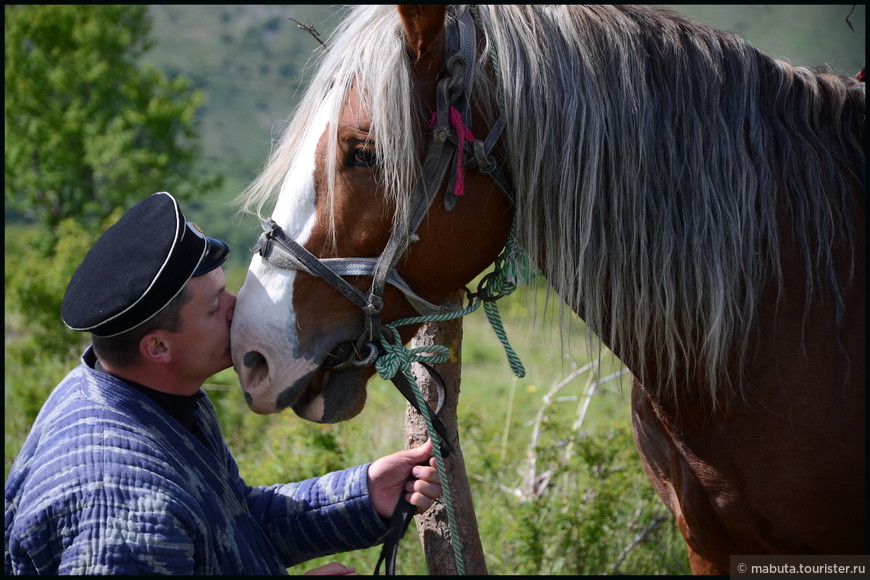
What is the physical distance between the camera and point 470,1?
2.05 m

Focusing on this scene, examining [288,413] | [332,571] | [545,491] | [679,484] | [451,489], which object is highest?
[332,571]

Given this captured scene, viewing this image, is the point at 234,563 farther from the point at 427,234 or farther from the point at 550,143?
the point at 550,143

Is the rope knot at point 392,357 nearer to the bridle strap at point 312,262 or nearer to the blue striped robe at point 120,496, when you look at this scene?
the bridle strap at point 312,262

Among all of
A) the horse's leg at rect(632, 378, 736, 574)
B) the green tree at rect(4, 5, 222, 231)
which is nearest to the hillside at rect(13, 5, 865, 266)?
the green tree at rect(4, 5, 222, 231)

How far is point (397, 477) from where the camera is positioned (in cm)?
219

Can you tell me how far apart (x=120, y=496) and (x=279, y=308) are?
589 millimetres

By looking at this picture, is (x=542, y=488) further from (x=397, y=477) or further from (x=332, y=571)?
(x=332, y=571)

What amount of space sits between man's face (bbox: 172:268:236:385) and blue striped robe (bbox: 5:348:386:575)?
135mm

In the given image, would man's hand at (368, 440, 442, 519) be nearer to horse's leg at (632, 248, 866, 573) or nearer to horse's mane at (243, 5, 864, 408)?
horse's mane at (243, 5, 864, 408)

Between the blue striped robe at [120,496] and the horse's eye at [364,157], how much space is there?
0.78 meters

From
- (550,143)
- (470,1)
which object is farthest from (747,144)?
(470,1)

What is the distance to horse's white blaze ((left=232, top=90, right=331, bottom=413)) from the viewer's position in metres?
1.92

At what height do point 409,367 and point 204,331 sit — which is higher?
point 204,331

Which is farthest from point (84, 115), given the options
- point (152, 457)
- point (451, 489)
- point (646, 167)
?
point (646, 167)
